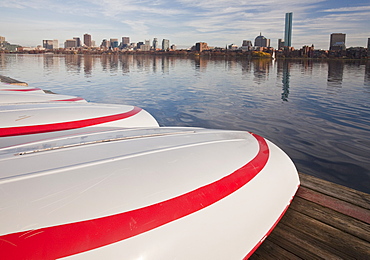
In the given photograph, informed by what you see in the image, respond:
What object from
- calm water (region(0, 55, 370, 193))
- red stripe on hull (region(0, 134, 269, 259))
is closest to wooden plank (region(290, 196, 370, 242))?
red stripe on hull (region(0, 134, 269, 259))

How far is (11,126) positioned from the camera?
145 inches

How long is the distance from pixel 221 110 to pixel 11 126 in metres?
7.63

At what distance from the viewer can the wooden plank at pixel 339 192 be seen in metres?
2.75

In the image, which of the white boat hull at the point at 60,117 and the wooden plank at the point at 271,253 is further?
the white boat hull at the point at 60,117

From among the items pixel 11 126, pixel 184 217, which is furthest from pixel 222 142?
pixel 11 126

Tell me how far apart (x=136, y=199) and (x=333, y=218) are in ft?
5.89

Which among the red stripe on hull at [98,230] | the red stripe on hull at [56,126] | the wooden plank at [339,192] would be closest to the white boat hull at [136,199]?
the red stripe on hull at [98,230]

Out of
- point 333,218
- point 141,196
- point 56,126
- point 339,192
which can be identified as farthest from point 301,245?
point 56,126

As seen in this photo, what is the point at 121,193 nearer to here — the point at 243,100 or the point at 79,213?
the point at 79,213

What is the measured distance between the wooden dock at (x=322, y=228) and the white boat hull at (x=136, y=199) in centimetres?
13

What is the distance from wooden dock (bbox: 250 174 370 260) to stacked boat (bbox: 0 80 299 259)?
109 mm

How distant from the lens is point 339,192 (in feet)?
9.58

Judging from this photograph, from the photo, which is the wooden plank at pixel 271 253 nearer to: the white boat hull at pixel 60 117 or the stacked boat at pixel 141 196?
the stacked boat at pixel 141 196

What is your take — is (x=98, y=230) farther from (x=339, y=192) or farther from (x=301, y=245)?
(x=339, y=192)
